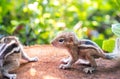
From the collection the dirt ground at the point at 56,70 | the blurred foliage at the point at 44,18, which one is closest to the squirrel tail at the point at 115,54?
the dirt ground at the point at 56,70

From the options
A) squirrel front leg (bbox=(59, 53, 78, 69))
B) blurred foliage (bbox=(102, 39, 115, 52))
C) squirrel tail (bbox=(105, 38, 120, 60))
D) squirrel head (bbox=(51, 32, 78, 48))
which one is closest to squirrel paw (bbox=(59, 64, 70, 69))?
squirrel front leg (bbox=(59, 53, 78, 69))

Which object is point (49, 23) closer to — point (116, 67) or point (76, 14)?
point (76, 14)

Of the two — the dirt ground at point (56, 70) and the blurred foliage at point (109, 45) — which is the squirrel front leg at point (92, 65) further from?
the blurred foliage at point (109, 45)

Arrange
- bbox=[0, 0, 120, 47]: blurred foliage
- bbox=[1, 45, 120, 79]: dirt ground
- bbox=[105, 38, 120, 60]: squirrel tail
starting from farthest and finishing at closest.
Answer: bbox=[0, 0, 120, 47]: blurred foliage
bbox=[105, 38, 120, 60]: squirrel tail
bbox=[1, 45, 120, 79]: dirt ground

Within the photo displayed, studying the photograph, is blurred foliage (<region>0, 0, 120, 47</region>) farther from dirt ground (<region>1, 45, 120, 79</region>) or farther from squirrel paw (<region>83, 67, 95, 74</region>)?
squirrel paw (<region>83, 67, 95, 74</region>)

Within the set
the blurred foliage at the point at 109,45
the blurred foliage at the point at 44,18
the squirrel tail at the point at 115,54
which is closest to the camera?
the squirrel tail at the point at 115,54

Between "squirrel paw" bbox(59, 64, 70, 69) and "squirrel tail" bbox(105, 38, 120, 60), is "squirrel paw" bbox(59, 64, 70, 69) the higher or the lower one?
the lower one

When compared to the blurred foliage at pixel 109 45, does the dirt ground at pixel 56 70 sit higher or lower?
lower

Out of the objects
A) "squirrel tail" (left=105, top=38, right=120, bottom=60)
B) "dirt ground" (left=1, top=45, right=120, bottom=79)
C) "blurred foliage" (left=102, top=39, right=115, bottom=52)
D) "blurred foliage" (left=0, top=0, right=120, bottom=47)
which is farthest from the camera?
"blurred foliage" (left=0, top=0, right=120, bottom=47)

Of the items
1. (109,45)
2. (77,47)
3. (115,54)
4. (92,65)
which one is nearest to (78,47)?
(77,47)
